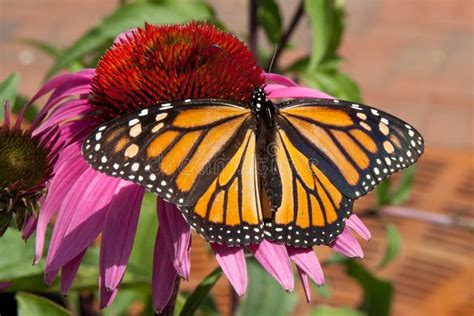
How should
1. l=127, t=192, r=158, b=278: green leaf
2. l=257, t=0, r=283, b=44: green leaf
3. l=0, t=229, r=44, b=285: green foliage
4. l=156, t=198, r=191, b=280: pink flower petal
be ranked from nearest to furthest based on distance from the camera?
1. l=156, t=198, r=191, b=280: pink flower petal
2. l=0, t=229, r=44, b=285: green foliage
3. l=127, t=192, r=158, b=278: green leaf
4. l=257, t=0, r=283, b=44: green leaf

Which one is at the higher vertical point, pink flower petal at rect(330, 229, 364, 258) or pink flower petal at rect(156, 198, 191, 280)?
pink flower petal at rect(330, 229, 364, 258)

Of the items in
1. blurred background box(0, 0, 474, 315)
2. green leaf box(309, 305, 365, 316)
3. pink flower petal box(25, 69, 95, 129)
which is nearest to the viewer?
pink flower petal box(25, 69, 95, 129)

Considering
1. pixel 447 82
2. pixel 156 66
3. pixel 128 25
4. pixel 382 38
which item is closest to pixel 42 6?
pixel 382 38

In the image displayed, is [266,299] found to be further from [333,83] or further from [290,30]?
[290,30]

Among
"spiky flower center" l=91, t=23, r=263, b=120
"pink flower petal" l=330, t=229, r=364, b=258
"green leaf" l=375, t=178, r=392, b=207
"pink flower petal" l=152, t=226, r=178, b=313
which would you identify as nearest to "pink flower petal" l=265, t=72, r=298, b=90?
"spiky flower center" l=91, t=23, r=263, b=120

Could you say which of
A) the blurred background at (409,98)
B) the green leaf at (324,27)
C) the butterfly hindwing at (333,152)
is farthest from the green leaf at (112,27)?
the butterfly hindwing at (333,152)

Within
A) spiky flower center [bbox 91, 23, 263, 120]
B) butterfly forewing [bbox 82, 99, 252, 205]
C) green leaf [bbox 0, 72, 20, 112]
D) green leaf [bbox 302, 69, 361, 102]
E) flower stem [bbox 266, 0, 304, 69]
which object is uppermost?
flower stem [bbox 266, 0, 304, 69]

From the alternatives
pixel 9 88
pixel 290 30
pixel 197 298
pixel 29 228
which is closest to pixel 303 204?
pixel 197 298

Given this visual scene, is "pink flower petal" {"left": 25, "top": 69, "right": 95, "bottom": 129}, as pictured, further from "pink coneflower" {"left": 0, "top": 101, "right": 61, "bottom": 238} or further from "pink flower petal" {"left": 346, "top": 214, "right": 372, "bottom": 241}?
"pink flower petal" {"left": 346, "top": 214, "right": 372, "bottom": 241}
